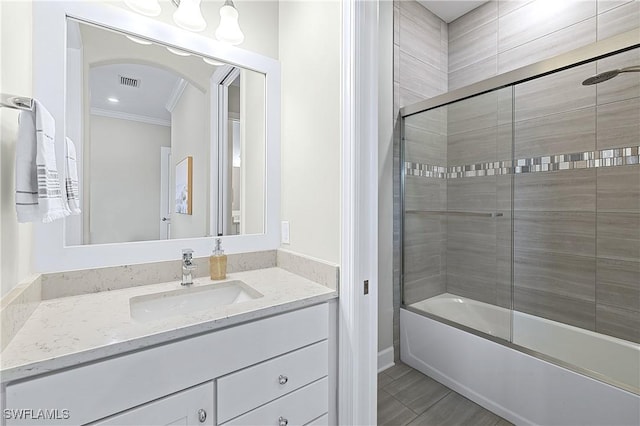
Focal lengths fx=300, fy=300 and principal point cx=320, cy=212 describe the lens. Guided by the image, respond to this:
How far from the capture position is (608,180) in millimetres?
1816

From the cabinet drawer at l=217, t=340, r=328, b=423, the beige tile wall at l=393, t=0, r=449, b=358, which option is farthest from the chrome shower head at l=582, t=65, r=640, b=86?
the cabinet drawer at l=217, t=340, r=328, b=423

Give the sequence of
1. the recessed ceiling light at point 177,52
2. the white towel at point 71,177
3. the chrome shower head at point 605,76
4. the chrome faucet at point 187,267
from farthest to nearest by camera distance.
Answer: the chrome shower head at point 605,76 → the recessed ceiling light at point 177,52 → the chrome faucet at point 187,267 → the white towel at point 71,177

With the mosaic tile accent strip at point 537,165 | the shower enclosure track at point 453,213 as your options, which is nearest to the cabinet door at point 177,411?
the shower enclosure track at point 453,213

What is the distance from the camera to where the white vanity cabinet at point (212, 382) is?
712 millimetres

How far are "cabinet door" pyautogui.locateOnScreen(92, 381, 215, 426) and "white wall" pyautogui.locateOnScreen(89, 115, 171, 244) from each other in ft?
2.33

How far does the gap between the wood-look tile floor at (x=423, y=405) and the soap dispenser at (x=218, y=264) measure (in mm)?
1168

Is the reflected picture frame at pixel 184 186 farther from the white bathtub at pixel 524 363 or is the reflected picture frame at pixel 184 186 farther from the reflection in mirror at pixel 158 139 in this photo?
the white bathtub at pixel 524 363

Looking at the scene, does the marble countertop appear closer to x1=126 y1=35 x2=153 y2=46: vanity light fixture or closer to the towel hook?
the towel hook

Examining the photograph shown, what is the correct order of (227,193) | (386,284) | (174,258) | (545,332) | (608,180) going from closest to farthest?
(174,258) < (227,193) < (608,180) < (545,332) < (386,284)

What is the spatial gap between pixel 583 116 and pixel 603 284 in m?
1.06

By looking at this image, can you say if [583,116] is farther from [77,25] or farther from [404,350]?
[77,25]

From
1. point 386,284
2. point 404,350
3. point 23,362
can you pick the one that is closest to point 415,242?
point 386,284

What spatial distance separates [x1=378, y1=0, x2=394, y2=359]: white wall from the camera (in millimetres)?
2117

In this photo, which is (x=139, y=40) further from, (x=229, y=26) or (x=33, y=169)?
(x=33, y=169)
